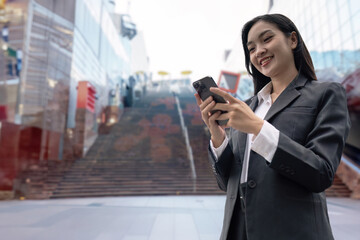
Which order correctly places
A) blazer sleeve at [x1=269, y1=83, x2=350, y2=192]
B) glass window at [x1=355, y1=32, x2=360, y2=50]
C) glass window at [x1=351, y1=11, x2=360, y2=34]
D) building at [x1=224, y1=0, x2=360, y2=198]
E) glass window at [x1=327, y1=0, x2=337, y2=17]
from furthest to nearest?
glass window at [x1=327, y1=0, x2=337, y2=17] < glass window at [x1=351, y1=11, x2=360, y2=34] < glass window at [x1=355, y1=32, x2=360, y2=50] < building at [x1=224, y1=0, x2=360, y2=198] < blazer sleeve at [x1=269, y1=83, x2=350, y2=192]

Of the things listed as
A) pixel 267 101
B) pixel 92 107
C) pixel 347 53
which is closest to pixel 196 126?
pixel 92 107

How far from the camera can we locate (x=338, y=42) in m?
13.5

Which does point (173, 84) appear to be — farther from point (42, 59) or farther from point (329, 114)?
point (329, 114)

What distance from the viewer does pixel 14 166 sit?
820 cm

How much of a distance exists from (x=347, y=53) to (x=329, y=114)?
48.8 feet

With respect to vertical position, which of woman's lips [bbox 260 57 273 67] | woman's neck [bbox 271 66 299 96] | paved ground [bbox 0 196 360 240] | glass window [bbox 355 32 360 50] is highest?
glass window [bbox 355 32 360 50]

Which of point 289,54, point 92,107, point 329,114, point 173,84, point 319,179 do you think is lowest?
point 319,179

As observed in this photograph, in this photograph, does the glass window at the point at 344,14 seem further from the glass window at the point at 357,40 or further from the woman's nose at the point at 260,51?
the woman's nose at the point at 260,51

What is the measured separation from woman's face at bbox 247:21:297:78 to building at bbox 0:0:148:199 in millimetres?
9618

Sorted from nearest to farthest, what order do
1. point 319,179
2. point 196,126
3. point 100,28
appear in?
point 319,179 → point 196,126 → point 100,28

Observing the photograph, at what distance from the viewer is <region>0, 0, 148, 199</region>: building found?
8.61m

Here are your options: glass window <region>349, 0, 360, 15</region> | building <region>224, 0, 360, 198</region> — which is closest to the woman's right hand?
building <region>224, 0, 360, 198</region>

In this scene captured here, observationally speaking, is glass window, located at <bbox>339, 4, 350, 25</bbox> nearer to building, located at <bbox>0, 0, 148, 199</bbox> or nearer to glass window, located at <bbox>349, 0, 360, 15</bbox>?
glass window, located at <bbox>349, 0, 360, 15</bbox>

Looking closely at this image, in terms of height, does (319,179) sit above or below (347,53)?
below
